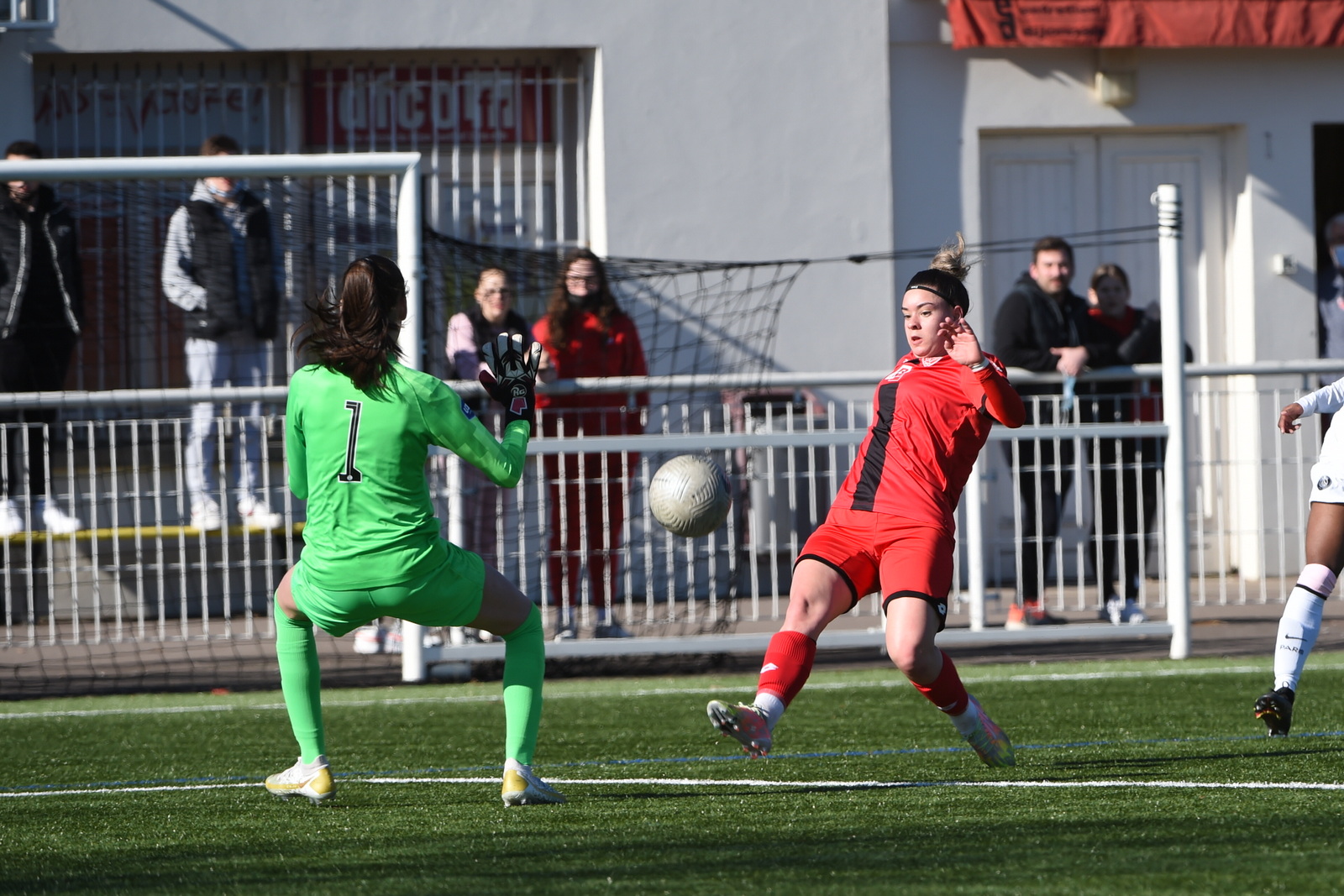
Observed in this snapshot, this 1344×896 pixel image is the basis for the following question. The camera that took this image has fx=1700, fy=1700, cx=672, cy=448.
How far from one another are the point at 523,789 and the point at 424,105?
26.3 ft

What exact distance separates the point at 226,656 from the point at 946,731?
4.32 m

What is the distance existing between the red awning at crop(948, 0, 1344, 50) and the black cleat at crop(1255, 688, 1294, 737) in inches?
278

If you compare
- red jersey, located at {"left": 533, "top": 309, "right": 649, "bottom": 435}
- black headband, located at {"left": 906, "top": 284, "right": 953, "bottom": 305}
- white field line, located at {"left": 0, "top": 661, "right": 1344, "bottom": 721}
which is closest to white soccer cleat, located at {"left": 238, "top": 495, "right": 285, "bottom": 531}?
white field line, located at {"left": 0, "top": 661, "right": 1344, "bottom": 721}

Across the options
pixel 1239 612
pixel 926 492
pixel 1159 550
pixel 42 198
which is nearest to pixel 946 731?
pixel 926 492

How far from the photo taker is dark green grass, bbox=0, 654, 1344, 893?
3818 millimetres

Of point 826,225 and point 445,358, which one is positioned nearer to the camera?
point 445,358

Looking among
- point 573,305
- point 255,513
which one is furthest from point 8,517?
point 573,305

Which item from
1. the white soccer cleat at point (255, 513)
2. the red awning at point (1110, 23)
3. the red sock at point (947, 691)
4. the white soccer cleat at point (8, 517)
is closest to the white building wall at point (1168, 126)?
the red awning at point (1110, 23)

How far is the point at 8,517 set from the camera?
28.2ft

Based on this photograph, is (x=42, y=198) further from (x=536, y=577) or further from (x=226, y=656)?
(x=536, y=577)

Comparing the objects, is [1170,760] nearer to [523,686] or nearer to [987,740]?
[987,740]

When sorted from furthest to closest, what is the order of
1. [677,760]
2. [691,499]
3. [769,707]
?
[691,499], [677,760], [769,707]

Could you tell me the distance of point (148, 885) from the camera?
3867 millimetres

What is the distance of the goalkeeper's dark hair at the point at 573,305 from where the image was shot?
8.72 meters
